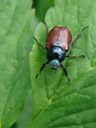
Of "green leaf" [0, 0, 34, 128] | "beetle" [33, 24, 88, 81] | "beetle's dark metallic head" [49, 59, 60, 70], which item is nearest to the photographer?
"green leaf" [0, 0, 34, 128]

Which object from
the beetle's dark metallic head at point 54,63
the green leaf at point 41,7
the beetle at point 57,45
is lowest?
the beetle's dark metallic head at point 54,63

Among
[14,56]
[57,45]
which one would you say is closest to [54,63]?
[57,45]

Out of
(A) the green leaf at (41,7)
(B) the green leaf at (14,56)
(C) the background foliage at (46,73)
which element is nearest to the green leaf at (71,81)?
(C) the background foliage at (46,73)

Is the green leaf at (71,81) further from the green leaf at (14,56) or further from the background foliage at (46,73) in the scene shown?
the green leaf at (14,56)

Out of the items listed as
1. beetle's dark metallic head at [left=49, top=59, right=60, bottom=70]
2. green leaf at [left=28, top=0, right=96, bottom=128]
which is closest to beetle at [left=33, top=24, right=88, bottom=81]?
beetle's dark metallic head at [left=49, top=59, right=60, bottom=70]

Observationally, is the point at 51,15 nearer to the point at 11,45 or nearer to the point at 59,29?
the point at 59,29

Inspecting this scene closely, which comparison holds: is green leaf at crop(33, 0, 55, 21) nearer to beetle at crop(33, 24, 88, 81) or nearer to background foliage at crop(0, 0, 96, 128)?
beetle at crop(33, 24, 88, 81)

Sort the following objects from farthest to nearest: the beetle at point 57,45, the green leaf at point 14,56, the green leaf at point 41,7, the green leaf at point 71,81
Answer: the green leaf at point 41,7 → the beetle at point 57,45 → the green leaf at point 14,56 → the green leaf at point 71,81

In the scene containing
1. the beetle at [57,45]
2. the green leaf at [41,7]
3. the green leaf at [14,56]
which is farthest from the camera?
the green leaf at [41,7]
